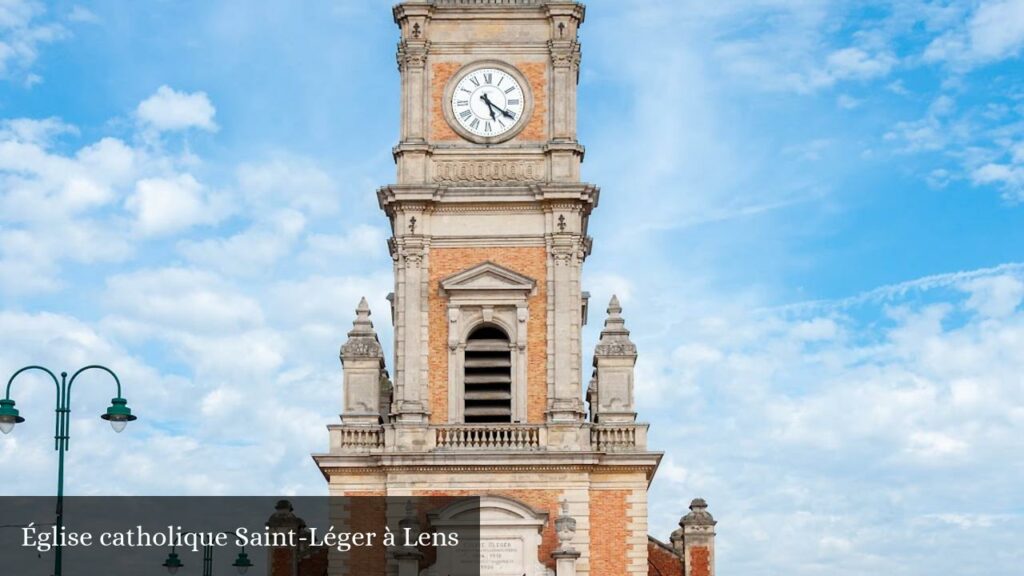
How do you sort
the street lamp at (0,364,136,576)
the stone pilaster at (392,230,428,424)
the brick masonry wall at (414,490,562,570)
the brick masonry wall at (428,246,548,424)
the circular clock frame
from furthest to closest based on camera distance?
the circular clock frame → the brick masonry wall at (428,246,548,424) → the stone pilaster at (392,230,428,424) → the brick masonry wall at (414,490,562,570) → the street lamp at (0,364,136,576)

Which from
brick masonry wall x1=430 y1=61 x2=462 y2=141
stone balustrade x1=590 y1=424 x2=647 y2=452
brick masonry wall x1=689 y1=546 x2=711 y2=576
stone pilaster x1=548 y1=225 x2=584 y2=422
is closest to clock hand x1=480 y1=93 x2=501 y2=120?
brick masonry wall x1=430 y1=61 x2=462 y2=141

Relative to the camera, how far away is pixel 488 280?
155 feet

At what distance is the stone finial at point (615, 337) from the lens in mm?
46938

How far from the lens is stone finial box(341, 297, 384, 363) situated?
4712 centimetres

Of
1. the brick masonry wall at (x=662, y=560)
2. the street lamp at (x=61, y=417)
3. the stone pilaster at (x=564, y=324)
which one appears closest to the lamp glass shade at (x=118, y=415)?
the street lamp at (x=61, y=417)

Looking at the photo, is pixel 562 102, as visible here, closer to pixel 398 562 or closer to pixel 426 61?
pixel 426 61

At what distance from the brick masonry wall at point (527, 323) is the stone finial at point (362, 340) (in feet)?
5.02

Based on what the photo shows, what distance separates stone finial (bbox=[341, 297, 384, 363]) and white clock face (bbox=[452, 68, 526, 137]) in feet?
18.6

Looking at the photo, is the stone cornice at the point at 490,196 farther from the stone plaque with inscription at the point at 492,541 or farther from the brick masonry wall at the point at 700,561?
the brick masonry wall at the point at 700,561

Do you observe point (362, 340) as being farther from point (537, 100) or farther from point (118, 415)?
point (118, 415)

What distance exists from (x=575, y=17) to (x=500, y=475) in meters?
12.8

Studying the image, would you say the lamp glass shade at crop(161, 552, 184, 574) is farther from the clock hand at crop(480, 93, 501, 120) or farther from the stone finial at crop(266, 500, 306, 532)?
the clock hand at crop(480, 93, 501, 120)

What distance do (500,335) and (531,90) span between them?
6753 mm

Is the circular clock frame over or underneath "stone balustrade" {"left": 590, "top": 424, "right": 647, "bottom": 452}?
over
